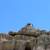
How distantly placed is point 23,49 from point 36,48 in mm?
1329

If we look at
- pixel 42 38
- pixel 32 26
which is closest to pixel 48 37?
pixel 42 38

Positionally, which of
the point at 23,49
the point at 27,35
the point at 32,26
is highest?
the point at 32,26

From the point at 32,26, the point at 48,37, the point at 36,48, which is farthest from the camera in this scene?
the point at 32,26

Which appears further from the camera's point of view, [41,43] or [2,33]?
[2,33]

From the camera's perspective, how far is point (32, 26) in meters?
26.5

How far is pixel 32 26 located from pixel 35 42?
29.0ft

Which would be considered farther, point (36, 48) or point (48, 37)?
point (48, 37)

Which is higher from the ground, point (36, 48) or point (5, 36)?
point (5, 36)

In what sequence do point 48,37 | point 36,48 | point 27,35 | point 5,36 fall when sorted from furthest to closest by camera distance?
point 5,36
point 27,35
point 48,37
point 36,48

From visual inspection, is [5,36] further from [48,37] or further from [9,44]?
[48,37]

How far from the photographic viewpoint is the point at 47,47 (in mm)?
17516

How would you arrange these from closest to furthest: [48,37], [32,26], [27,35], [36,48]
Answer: [36,48] → [48,37] → [27,35] → [32,26]

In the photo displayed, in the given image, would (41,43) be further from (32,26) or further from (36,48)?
(32,26)

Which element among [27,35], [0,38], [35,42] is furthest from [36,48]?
[0,38]
